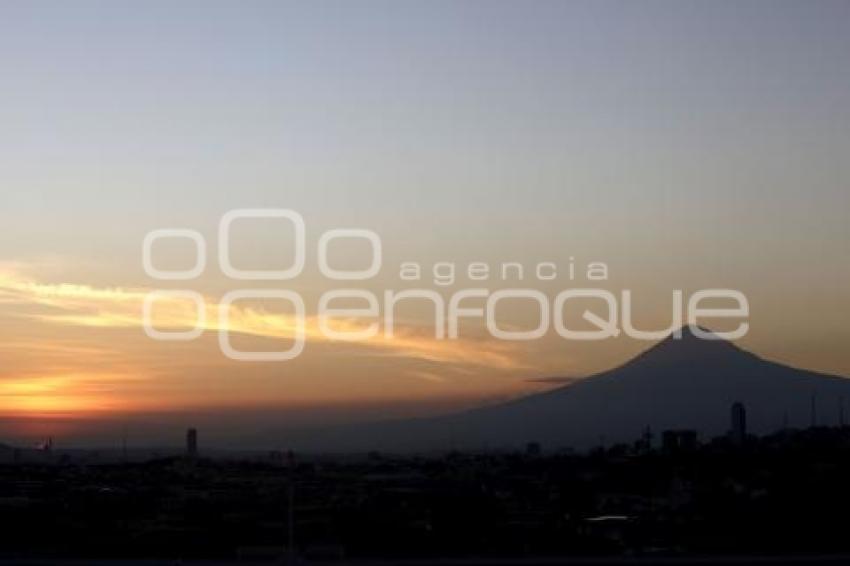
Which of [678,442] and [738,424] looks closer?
[678,442]

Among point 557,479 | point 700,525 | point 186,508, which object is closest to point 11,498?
point 186,508

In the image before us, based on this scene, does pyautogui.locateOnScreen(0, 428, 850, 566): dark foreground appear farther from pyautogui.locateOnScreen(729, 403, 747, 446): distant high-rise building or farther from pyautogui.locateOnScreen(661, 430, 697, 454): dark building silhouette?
pyautogui.locateOnScreen(729, 403, 747, 446): distant high-rise building

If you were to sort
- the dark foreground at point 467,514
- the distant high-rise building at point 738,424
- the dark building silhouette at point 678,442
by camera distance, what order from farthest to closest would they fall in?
the distant high-rise building at point 738,424 → the dark building silhouette at point 678,442 → the dark foreground at point 467,514

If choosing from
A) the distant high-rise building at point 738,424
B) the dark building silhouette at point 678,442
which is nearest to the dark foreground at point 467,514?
the dark building silhouette at point 678,442

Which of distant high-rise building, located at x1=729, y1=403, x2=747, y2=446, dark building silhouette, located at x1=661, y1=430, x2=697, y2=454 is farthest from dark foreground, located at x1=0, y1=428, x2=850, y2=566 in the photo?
distant high-rise building, located at x1=729, y1=403, x2=747, y2=446

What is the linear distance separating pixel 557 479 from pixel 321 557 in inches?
622

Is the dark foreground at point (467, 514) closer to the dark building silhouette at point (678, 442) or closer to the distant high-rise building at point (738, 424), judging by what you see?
the dark building silhouette at point (678, 442)

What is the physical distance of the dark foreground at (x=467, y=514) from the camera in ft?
45.5

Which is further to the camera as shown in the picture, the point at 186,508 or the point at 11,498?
the point at 11,498

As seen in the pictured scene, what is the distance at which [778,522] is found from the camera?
16359 millimetres

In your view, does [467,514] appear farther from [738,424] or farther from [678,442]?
[738,424]

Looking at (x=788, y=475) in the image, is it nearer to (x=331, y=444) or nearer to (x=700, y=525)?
(x=700, y=525)

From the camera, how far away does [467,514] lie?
62.0 ft

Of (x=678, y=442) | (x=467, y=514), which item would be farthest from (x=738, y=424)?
(x=467, y=514)
